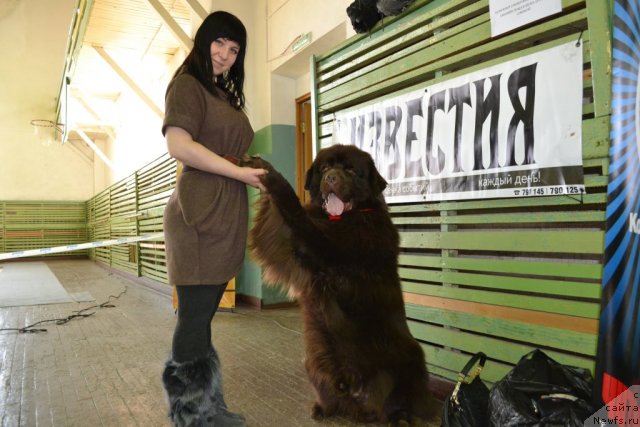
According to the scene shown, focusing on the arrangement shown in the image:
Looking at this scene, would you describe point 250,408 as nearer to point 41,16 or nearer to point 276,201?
point 276,201

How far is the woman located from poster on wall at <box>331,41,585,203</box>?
131 cm

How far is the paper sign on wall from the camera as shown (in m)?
1.99

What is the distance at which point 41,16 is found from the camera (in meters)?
12.9

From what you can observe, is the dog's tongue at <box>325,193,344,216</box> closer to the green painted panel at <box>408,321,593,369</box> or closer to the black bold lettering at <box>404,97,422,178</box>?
the black bold lettering at <box>404,97,422,178</box>

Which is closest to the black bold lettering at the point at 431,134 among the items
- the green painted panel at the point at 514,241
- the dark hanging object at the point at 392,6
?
the green painted panel at the point at 514,241

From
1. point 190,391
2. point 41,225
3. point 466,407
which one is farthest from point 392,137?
point 41,225

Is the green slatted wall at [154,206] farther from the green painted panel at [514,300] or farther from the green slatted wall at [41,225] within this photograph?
the green slatted wall at [41,225]

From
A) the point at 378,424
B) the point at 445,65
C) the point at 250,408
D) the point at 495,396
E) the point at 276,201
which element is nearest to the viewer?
the point at 495,396

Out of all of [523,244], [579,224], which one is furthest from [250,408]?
[579,224]

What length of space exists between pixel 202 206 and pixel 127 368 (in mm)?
2177

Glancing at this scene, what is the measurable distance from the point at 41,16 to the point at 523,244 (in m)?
15.9

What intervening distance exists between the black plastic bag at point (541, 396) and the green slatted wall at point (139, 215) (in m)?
5.65

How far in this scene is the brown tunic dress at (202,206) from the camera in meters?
1.57

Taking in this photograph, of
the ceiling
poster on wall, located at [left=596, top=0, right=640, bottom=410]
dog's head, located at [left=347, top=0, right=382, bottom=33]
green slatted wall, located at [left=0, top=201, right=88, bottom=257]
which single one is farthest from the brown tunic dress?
green slatted wall, located at [left=0, top=201, right=88, bottom=257]
